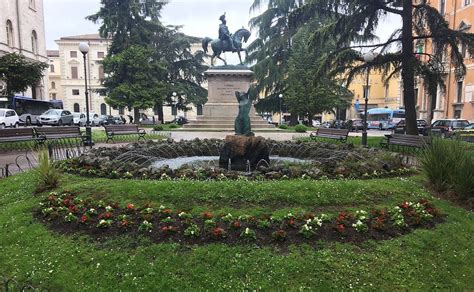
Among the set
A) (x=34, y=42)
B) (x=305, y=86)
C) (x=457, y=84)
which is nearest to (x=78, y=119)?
(x=34, y=42)

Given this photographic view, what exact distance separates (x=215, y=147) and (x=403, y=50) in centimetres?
1060

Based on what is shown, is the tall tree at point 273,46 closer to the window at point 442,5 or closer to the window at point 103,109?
the window at point 442,5

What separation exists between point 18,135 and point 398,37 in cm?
1772

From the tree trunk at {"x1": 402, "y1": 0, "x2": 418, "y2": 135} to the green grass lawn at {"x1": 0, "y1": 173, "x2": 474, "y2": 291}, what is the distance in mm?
11399

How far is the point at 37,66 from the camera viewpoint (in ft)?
88.8

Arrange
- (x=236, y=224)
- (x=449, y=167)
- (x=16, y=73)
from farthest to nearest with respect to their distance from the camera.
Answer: (x=16, y=73) < (x=449, y=167) < (x=236, y=224)

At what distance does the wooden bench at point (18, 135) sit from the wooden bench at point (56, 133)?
0.21 metres

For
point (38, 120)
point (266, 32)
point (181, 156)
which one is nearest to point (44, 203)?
point (181, 156)

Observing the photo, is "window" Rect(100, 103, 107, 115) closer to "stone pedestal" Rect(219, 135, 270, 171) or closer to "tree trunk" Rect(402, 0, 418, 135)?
"tree trunk" Rect(402, 0, 418, 135)

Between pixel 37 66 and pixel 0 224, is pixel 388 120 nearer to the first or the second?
pixel 37 66

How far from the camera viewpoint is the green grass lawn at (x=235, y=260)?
418 cm

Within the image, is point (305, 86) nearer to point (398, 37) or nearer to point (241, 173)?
point (398, 37)

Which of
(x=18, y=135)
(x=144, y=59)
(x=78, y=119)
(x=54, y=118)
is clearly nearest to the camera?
(x=18, y=135)

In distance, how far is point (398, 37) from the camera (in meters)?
17.2
